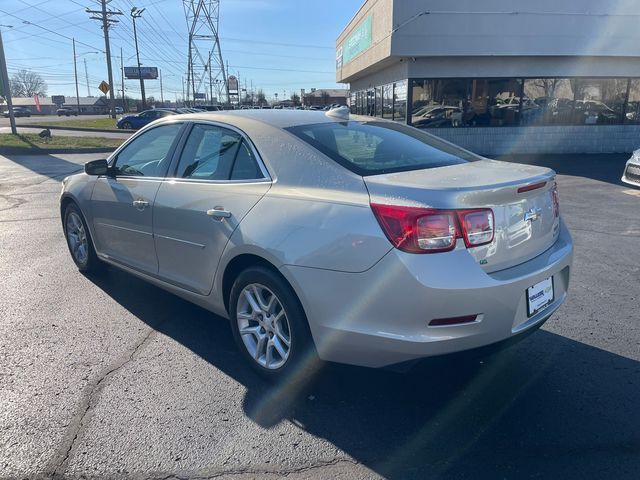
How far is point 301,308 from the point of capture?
2.90m

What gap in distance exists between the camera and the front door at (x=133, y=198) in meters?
3.99

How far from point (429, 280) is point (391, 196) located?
467 millimetres

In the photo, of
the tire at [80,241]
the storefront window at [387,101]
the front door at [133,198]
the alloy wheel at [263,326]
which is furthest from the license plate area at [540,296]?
the storefront window at [387,101]

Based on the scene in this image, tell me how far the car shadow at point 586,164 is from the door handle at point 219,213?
418 inches

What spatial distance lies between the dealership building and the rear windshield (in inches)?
511

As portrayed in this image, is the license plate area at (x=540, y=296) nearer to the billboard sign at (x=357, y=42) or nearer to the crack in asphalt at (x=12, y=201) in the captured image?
the crack in asphalt at (x=12, y=201)

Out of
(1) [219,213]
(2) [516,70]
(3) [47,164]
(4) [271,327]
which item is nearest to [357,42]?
(2) [516,70]

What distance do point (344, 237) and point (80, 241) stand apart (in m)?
3.64

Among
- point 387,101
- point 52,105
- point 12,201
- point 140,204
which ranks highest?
point 52,105

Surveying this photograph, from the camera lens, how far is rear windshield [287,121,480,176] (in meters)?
3.08

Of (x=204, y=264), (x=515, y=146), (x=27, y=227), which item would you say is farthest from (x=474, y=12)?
(x=204, y=264)

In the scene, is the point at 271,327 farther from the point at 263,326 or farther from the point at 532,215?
the point at 532,215

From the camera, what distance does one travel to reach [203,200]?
3441mm

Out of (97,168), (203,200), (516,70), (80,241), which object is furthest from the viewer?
(516,70)
